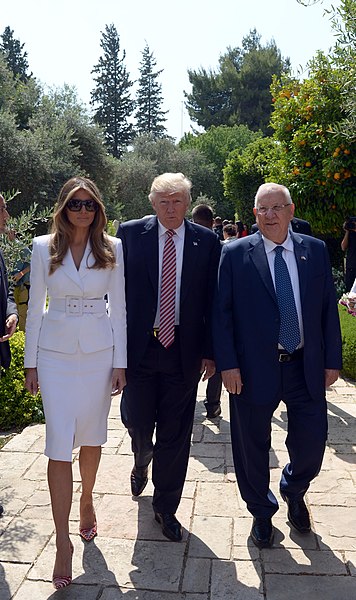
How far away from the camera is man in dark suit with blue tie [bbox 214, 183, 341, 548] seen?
320 centimetres

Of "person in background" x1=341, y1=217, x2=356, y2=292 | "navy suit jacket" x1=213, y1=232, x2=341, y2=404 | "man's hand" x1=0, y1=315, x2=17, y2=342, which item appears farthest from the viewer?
"person in background" x1=341, y1=217, x2=356, y2=292

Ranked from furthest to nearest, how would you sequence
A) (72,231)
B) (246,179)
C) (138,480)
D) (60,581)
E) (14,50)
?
(14,50), (246,179), (138,480), (72,231), (60,581)

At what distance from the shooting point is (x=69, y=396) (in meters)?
2.99

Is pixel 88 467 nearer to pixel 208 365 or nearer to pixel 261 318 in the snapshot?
pixel 208 365

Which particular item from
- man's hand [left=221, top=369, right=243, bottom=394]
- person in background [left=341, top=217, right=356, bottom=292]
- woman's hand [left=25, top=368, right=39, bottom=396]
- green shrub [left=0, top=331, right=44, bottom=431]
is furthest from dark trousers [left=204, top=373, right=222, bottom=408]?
person in background [left=341, top=217, right=356, bottom=292]

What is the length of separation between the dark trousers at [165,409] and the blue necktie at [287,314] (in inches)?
23.2

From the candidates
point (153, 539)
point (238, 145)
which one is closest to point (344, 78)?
point (153, 539)

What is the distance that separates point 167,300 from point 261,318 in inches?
21.2

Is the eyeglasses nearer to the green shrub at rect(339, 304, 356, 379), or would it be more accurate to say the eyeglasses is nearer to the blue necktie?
the blue necktie

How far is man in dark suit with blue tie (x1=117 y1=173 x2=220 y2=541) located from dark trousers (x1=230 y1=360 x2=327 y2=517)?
324mm

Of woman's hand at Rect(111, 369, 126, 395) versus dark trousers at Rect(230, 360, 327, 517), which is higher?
woman's hand at Rect(111, 369, 126, 395)

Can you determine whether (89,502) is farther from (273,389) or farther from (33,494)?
(273,389)

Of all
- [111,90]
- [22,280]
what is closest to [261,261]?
[22,280]

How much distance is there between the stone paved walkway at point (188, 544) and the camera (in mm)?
2914
